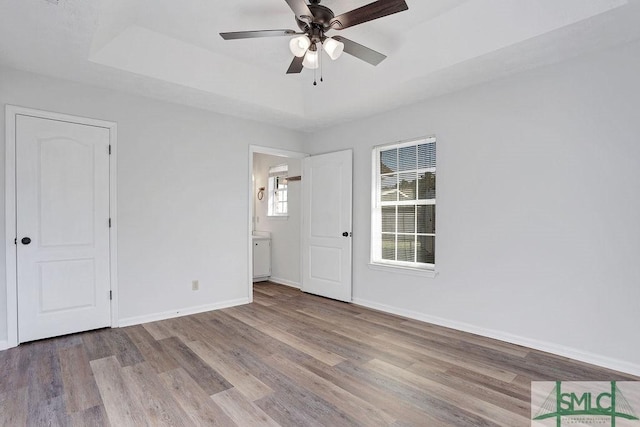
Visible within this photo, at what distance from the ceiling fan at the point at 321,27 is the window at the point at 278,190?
332cm

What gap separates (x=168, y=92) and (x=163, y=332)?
2562 millimetres

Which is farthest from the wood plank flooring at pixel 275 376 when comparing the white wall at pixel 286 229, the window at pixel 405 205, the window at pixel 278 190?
the window at pixel 278 190

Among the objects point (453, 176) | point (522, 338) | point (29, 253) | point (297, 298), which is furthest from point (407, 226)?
point (29, 253)

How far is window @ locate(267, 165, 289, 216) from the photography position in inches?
236

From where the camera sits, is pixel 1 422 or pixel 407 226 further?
pixel 407 226

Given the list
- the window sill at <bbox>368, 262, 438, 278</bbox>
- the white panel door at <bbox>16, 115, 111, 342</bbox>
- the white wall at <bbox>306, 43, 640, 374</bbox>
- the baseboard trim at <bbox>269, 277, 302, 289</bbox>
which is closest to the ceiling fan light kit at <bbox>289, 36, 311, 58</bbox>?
the white wall at <bbox>306, 43, 640, 374</bbox>

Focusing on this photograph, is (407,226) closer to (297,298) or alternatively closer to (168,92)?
(297,298)

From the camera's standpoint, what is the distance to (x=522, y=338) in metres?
3.08

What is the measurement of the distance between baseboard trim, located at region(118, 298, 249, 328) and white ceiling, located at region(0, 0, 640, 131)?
249cm

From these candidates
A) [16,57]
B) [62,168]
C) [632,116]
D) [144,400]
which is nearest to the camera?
[144,400]

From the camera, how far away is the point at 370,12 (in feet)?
7.02

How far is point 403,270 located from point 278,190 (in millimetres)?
3012

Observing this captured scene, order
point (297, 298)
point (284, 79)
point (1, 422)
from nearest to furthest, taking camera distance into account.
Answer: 1. point (1, 422)
2. point (284, 79)
3. point (297, 298)

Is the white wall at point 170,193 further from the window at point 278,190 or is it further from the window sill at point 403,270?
the window sill at point 403,270
